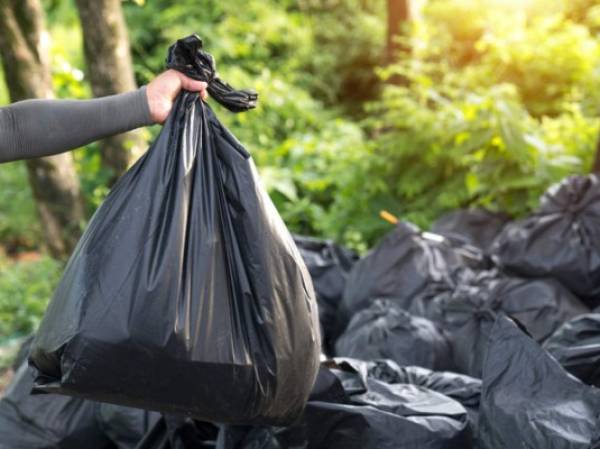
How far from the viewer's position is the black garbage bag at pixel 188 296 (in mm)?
1865

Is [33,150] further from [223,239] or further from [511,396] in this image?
[511,396]

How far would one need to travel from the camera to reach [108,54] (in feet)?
17.0

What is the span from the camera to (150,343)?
184 centimetres

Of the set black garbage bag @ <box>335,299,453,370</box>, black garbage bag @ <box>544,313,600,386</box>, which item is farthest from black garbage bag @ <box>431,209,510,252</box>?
black garbage bag @ <box>544,313,600,386</box>

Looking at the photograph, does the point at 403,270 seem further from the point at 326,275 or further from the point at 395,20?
the point at 395,20

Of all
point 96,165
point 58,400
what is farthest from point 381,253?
point 96,165

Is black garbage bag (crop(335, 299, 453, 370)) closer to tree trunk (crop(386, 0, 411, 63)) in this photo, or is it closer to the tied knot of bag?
the tied knot of bag

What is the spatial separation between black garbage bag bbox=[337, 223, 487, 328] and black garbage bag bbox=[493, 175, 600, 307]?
0.35m

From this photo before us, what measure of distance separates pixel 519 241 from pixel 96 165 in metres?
3.99

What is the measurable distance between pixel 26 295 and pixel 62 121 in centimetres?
384

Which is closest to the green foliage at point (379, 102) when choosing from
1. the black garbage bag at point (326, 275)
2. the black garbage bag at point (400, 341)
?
the black garbage bag at point (326, 275)

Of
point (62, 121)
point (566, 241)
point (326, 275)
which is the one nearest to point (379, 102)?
point (326, 275)

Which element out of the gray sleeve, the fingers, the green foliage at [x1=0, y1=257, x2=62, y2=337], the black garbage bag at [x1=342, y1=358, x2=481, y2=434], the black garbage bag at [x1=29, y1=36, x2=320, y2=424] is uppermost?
the fingers

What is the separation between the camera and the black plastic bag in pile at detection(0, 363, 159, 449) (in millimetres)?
2953
